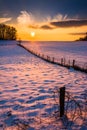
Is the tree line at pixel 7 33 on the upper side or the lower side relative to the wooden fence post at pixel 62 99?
upper

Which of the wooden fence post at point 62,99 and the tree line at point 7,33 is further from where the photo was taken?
the tree line at point 7,33

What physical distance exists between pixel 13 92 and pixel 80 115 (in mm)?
4232

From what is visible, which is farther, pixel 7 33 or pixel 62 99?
pixel 7 33

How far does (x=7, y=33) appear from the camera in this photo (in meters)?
159

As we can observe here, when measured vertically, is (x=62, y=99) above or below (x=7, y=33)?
below

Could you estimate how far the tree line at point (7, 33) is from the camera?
153875 mm

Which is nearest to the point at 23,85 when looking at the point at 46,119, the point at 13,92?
the point at 13,92

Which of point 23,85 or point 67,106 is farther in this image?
point 23,85

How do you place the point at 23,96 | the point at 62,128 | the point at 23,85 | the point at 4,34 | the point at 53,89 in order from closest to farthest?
the point at 62,128 < the point at 23,96 < the point at 53,89 < the point at 23,85 < the point at 4,34

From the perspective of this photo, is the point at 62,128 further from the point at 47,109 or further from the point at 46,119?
the point at 47,109

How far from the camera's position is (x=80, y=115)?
23.9 ft

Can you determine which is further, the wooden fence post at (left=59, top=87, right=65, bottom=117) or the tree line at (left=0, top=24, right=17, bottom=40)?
the tree line at (left=0, top=24, right=17, bottom=40)

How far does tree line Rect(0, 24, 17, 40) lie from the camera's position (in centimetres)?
15388

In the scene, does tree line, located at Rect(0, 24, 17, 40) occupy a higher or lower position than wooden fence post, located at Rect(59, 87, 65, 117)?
higher
